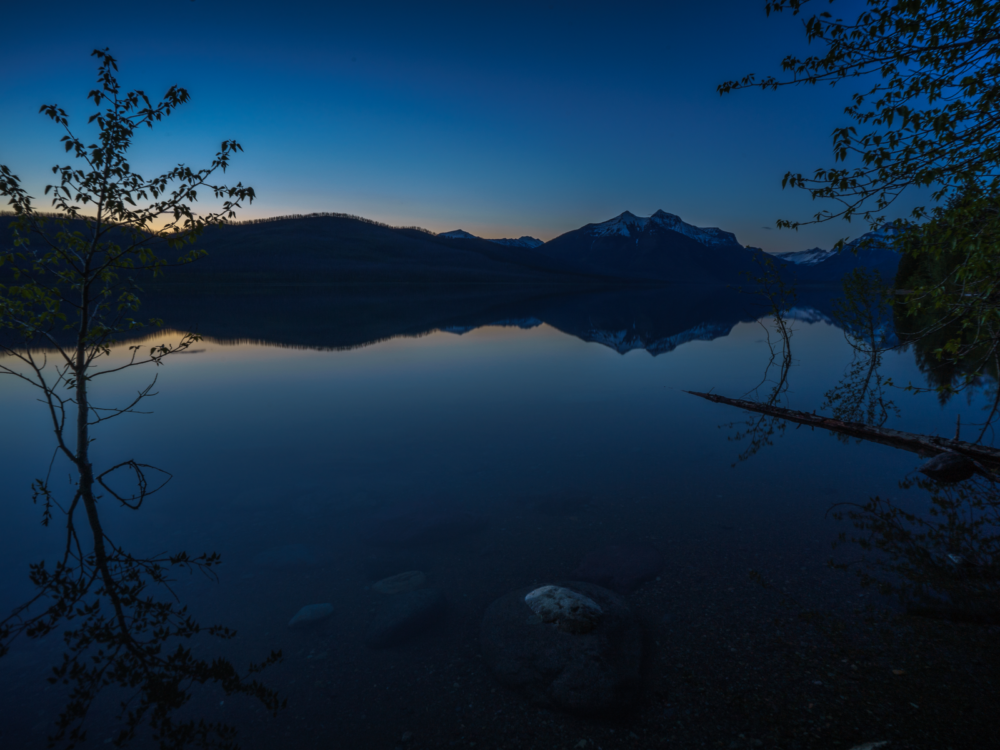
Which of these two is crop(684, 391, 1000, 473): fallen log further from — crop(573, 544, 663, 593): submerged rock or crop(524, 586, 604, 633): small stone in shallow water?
crop(524, 586, 604, 633): small stone in shallow water

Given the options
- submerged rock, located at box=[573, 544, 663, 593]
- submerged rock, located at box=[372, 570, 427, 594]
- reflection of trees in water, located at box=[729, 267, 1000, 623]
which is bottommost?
submerged rock, located at box=[372, 570, 427, 594]

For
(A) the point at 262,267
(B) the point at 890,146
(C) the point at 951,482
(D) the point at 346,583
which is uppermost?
(A) the point at 262,267

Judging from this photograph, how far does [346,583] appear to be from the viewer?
704cm

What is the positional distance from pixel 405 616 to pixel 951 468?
37.1 ft

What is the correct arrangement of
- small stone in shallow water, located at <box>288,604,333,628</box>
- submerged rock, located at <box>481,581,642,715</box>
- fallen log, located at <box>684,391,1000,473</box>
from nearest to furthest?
submerged rock, located at <box>481,581,642,715</box>, small stone in shallow water, located at <box>288,604,333,628</box>, fallen log, located at <box>684,391,1000,473</box>

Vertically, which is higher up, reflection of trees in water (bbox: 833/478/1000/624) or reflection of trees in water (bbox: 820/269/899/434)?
reflection of trees in water (bbox: 820/269/899/434)

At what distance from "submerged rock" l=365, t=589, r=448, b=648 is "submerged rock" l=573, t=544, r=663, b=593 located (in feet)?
7.11

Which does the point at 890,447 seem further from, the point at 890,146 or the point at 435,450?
the point at 435,450

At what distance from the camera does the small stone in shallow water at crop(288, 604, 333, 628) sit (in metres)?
6.17

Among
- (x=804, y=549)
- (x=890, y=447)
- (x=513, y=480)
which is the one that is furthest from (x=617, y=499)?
(x=890, y=447)

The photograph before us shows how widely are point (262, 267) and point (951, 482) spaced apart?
612 ft

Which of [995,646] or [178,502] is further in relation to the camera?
[178,502]

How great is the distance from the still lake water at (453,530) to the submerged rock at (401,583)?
0.73ft

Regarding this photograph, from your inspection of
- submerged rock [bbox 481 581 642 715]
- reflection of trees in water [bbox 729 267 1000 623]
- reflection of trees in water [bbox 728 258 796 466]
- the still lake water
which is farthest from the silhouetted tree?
reflection of trees in water [bbox 728 258 796 466]
